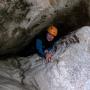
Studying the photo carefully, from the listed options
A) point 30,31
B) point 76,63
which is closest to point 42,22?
point 30,31

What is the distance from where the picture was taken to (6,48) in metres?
3.68

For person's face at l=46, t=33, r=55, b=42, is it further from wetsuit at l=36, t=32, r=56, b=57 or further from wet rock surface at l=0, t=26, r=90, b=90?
wet rock surface at l=0, t=26, r=90, b=90

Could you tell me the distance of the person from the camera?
3710mm

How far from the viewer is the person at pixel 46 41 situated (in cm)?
371

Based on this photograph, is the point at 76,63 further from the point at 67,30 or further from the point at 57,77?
the point at 67,30

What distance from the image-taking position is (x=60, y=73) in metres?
3.23

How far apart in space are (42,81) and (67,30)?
913 millimetres

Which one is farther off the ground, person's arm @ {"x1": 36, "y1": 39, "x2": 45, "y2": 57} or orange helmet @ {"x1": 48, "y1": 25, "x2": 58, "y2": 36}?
orange helmet @ {"x1": 48, "y1": 25, "x2": 58, "y2": 36}

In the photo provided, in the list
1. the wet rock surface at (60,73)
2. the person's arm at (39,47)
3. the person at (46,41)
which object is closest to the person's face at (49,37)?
the person at (46,41)

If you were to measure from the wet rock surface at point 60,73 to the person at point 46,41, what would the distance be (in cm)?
24

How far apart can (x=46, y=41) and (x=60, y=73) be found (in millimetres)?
696

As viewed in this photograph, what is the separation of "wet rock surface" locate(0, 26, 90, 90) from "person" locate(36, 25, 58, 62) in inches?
9.3

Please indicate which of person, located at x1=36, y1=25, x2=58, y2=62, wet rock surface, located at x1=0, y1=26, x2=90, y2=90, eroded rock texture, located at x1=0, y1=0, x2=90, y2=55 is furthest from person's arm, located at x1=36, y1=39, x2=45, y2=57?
wet rock surface, located at x1=0, y1=26, x2=90, y2=90

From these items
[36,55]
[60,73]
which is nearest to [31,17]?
[36,55]
